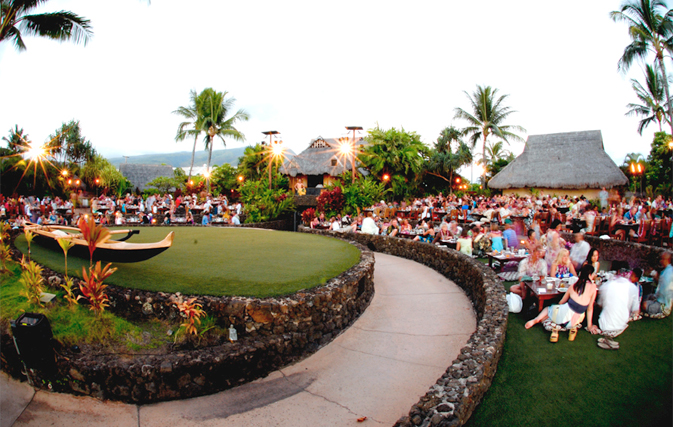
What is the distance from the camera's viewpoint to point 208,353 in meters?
4.46

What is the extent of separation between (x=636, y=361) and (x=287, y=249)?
714 cm

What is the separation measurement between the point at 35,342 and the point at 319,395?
3.60 metres

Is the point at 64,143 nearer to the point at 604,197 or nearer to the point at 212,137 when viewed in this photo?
the point at 212,137

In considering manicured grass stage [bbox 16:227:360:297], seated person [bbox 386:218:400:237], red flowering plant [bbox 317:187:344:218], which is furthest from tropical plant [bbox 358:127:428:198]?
manicured grass stage [bbox 16:227:360:297]

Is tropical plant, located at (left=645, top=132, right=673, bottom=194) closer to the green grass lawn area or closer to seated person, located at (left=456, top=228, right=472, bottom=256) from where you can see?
seated person, located at (left=456, top=228, right=472, bottom=256)

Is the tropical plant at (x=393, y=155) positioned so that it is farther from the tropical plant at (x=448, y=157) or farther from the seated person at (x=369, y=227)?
the seated person at (x=369, y=227)

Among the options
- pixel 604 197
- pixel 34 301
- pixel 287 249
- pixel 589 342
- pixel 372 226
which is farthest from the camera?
pixel 604 197

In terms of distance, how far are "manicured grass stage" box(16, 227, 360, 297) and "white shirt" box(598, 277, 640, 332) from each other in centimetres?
433

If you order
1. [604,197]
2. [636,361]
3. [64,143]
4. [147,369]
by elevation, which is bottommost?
[147,369]

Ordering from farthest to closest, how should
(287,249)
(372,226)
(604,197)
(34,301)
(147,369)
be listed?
(604,197), (372,226), (287,249), (34,301), (147,369)

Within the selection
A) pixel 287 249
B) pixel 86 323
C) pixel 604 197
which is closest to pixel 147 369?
pixel 86 323

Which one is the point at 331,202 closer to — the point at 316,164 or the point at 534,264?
the point at 534,264

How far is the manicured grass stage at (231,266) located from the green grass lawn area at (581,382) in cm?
317

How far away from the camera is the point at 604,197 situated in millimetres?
21672
